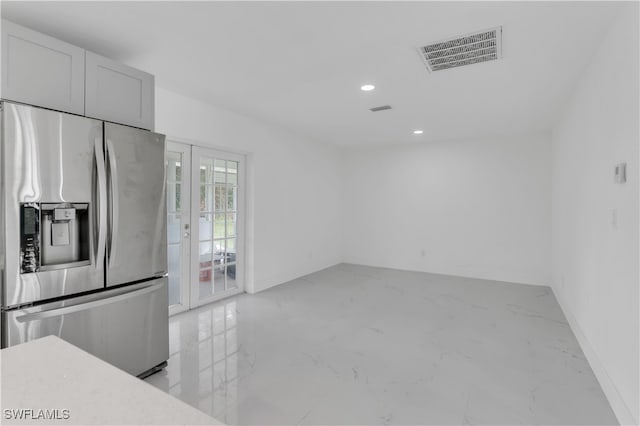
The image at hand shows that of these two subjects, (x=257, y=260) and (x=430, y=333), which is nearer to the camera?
(x=430, y=333)

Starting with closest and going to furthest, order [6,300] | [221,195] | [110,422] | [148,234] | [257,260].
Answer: [110,422], [6,300], [148,234], [221,195], [257,260]

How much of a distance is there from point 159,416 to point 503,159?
6039mm

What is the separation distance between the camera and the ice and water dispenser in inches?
74.0

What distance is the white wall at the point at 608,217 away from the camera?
1.88m

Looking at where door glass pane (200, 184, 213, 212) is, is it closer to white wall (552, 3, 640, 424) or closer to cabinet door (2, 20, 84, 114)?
cabinet door (2, 20, 84, 114)

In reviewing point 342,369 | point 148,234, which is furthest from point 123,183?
point 342,369

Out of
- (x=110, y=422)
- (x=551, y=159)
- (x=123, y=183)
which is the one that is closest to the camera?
(x=110, y=422)

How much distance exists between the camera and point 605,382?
2307 mm

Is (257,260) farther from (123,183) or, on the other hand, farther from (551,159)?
(551,159)

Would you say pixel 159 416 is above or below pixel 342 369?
above

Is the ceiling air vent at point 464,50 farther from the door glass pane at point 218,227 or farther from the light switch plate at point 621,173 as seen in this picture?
the door glass pane at point 218,227

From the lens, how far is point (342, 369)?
2.63 m

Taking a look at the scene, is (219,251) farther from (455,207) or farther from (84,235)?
(455,207)

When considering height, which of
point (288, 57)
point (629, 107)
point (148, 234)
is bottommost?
point (148, 234)
